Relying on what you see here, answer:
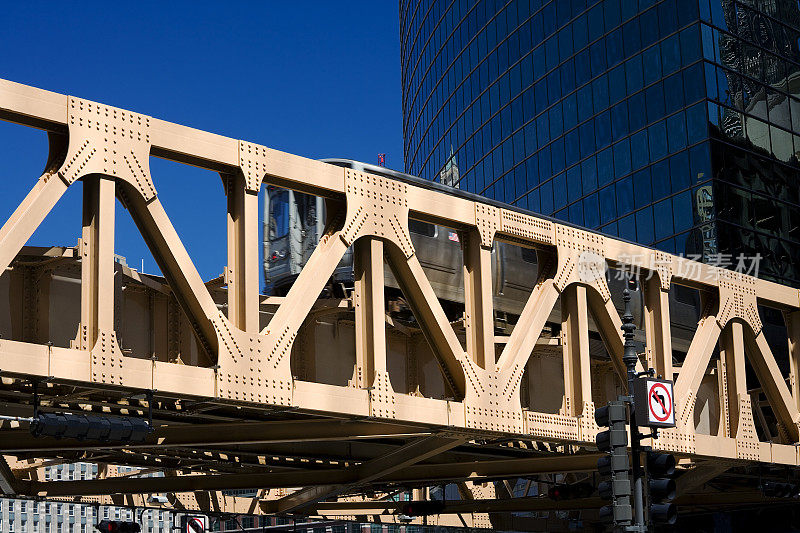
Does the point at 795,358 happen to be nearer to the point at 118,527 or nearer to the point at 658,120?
the point at 118,527

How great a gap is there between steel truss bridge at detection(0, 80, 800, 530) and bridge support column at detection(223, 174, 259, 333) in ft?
0.10

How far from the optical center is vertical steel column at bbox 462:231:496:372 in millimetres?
19188

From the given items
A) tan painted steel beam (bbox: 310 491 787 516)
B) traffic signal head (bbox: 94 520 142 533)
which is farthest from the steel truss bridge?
tan painted steel beam (bbox: 310 491 787 516)

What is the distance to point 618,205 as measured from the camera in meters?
48.2

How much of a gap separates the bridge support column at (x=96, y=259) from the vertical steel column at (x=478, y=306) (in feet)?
22.1

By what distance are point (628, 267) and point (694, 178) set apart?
22.9 metres

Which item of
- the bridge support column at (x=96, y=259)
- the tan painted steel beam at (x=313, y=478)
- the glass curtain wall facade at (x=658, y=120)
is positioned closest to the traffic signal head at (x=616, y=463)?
the bridge support column at (x=96, y=259)

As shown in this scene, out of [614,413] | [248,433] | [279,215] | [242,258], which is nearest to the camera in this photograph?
[614,413]

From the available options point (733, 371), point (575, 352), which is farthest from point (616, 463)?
point (733, 371)

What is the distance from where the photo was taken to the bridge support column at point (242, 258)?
1615 cm

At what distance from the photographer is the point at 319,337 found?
1994cm

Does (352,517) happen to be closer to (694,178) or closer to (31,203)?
(694,178)

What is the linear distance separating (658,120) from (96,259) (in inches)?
1404

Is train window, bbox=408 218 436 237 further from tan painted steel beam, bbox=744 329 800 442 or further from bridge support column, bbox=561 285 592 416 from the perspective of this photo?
tan painted steel beam, bbox=744 329 800 442
